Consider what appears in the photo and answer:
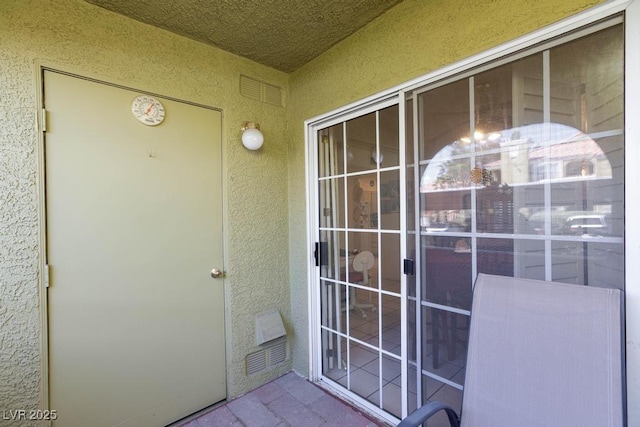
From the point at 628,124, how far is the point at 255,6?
2427 millimetres

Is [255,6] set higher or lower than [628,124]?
higher

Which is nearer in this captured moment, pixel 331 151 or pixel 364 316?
pixel 364 316

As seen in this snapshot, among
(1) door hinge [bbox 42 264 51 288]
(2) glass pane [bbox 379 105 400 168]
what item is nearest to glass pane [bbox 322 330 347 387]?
(2) glass pane [bbox 379 105 400 168]

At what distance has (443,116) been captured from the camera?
193cm

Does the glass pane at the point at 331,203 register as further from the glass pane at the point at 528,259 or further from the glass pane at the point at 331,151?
the glass pane at the point at 528,259

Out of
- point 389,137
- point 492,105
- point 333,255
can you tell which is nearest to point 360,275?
point 333,255

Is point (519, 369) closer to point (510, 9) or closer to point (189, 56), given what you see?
point (510, 9)

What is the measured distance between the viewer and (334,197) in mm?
2805

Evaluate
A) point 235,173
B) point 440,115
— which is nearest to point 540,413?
point 440,115

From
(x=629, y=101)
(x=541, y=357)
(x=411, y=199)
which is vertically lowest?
(x=541, y=357)

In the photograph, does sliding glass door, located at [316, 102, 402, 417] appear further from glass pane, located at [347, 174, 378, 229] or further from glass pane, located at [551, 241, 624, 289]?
glass pane, located at [551, 241, 624, 289]

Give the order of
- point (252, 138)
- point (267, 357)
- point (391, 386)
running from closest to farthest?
point (391, 386) < point (252, 138) < point (267, 357)

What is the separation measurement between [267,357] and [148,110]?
2.67 metres

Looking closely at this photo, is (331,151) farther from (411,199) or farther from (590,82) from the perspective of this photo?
(590,82)
